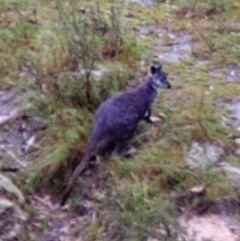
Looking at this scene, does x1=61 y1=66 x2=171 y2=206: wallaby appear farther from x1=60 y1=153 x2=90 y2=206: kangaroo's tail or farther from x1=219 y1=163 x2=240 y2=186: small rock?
x1=219 y1=163 x2=240 y2=186: small rock

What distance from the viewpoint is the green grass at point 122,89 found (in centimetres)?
499

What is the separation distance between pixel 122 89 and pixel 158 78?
237mm

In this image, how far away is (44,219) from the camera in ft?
17.0

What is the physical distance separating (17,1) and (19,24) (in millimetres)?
482

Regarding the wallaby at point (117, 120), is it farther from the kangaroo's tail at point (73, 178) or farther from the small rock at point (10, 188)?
the small rock at point (10, 188)

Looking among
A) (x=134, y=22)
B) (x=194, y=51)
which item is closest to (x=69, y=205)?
(x=194, y=51)

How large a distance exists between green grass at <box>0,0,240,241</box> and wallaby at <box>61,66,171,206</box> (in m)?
0.09

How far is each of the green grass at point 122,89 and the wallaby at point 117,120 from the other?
95mm

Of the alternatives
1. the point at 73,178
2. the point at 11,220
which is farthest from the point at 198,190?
the point at 11,220

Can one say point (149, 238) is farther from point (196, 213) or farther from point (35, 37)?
point (35, 37)

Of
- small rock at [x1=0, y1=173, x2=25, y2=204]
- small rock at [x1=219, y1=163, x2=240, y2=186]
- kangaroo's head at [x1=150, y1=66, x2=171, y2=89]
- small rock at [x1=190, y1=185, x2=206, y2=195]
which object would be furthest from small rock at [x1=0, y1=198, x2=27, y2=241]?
kangaroo's head at [x1=150, y1=66, x2=171, y2=89]

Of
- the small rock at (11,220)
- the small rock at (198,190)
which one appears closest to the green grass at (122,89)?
the small rock at (198,190)

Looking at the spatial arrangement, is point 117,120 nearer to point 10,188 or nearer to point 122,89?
point 122,89

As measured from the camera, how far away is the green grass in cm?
499
